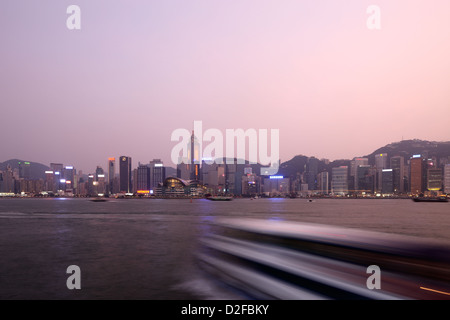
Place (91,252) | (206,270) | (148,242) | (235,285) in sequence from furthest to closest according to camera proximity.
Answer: (148,242) < (91,252) < (206,270) < (235,285)

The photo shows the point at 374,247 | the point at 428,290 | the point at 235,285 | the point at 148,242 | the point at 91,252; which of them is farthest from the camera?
the point at 148,242

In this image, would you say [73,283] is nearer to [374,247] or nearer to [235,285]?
[235,285]

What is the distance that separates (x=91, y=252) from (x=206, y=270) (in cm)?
1345

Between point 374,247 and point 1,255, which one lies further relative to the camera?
point 1,255

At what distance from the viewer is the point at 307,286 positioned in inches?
564

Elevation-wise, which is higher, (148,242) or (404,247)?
(404,247)

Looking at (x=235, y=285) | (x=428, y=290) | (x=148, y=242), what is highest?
(x=428, y=290)

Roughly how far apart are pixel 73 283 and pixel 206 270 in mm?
6953
